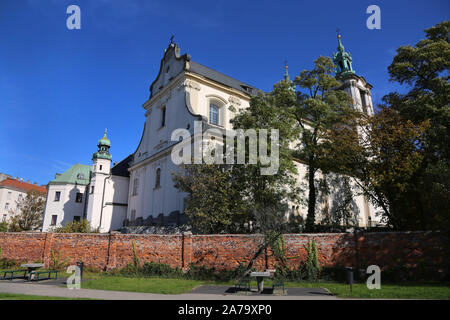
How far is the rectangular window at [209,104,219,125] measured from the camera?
85.8ft

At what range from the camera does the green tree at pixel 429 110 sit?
1223 centimetres

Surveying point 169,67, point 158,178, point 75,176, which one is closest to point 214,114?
point 169,67

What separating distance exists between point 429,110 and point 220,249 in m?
13.0

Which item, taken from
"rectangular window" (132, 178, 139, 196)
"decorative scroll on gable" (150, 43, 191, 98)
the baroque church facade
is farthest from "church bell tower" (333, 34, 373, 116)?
"rectangular window" (132, 178, 139, 196)

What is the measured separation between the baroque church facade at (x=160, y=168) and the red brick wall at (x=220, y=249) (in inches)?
259

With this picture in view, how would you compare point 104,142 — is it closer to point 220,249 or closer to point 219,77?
point 219,77

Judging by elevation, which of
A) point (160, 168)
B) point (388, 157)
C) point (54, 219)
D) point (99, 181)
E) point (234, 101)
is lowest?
point (54, 219)

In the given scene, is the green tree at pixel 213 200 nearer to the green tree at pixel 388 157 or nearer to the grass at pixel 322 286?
the grass at pixel 322 286

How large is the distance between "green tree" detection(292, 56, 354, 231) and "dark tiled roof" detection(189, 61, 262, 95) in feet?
25.9

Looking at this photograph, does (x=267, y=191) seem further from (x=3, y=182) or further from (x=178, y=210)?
(x=3, y=182)

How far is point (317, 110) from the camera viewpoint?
1966 centimetres

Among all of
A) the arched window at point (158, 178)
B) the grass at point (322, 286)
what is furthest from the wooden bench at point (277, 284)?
the arched window at point (158, 178)

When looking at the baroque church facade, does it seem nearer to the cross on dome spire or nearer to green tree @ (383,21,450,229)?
green tree @ (383,21,450,229)
